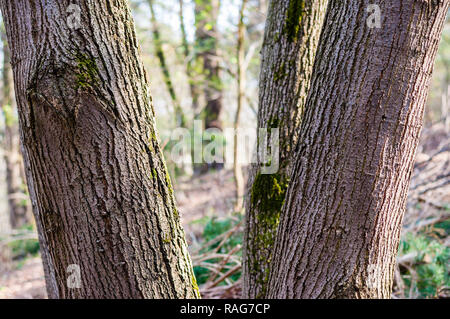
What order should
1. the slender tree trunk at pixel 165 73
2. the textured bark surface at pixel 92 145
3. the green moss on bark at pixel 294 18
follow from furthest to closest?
the slender tree trunk at pixel 165 73 < the green moss on bark at pixel 294 18 < the textured bark surface at pixel 92 145

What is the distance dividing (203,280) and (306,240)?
212cm

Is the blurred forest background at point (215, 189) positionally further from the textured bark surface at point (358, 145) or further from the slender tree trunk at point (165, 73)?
the textured bark surface at point (358, 145)

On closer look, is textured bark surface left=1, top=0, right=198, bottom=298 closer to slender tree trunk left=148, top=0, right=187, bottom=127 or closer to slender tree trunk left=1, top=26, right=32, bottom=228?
slender tree trunk left=148, top=0, right=187, bottom=127

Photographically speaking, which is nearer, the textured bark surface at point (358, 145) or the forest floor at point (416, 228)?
the textured bark surface at point (358, 145)

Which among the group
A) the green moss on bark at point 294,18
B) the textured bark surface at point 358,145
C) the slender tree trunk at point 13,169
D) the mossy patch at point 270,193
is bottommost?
the slender tree trunk at point 13,169

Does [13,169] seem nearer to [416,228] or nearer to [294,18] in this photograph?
[294,18]

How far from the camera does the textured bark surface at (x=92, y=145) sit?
132 centimetres

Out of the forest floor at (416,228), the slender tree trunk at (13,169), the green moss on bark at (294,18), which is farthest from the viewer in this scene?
the slender tree trunk at (13,169)

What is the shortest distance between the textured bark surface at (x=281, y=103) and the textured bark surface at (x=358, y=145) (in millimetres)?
538

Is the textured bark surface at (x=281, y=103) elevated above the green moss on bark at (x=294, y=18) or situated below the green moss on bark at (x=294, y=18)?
below

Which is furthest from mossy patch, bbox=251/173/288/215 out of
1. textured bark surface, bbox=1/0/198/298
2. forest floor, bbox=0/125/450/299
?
forest floor, bbox=0/125/450/299

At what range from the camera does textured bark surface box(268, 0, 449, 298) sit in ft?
4.45

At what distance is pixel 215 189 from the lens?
8.04 metres

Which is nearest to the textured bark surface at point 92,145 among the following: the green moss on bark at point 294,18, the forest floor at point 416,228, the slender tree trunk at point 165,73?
the green moss on bark at point 294,18
